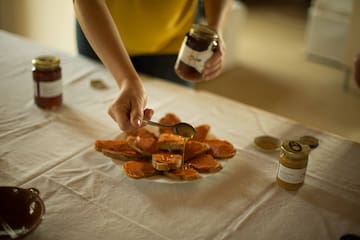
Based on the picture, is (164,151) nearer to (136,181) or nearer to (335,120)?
(136,181)

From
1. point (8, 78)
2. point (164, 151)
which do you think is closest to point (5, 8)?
point (8, 78)

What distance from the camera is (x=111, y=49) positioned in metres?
1.22

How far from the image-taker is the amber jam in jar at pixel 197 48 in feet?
4.19

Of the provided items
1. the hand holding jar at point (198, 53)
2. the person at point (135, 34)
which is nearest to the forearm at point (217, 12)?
the person at point (135, 34)

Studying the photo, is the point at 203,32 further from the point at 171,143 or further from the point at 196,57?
the point at 171,143

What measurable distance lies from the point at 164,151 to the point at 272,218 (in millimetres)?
287

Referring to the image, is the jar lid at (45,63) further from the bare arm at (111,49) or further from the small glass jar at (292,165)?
the small glass jar at (292,165)

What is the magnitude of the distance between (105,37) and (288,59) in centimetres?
262

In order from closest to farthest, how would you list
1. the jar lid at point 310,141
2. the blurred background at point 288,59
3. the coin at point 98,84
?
the jar lid at point 310,141 < the coin at point 98,84 < the blurred background at point 288,59

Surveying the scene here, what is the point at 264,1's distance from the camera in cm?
496

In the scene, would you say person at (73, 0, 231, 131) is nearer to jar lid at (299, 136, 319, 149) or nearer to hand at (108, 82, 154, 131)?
hand at (108, 82, 154, 131)

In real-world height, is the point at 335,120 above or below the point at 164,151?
below

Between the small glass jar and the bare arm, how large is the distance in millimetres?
319

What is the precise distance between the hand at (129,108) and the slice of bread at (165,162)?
8 cm
